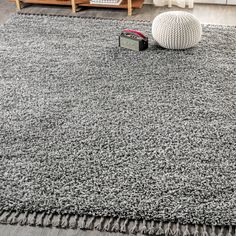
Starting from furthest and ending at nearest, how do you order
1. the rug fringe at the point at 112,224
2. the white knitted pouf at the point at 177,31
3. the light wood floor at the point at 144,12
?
the light wood floor at the point at 144,12
the white knitted pouf at the point at 177,31
the rug fringe at the point at 112,224

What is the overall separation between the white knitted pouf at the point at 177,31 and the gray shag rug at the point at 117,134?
68 millimetres

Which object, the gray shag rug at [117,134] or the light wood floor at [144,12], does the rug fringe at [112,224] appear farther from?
the light wood floor at [144,12]

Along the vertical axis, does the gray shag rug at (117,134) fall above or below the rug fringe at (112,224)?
above

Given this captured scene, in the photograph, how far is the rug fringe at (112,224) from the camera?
1.61 meters

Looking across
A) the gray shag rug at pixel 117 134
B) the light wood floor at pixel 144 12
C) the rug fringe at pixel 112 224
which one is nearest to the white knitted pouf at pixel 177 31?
the gray shag rug at pixel 117 134

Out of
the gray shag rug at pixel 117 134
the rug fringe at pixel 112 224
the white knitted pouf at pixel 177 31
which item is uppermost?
the white knitted pouf at pixel 177 31

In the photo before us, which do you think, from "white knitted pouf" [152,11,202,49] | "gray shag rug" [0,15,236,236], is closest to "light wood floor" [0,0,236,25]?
"gray shag rug" [0,15,236,236]

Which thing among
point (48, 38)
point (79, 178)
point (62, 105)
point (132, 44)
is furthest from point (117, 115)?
point (48, 38)

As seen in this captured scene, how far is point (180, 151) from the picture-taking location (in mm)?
2004

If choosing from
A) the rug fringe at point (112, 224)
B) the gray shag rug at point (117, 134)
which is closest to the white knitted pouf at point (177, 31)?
the gray shag rug at point (117, 134)

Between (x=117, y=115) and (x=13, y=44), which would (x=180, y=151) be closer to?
(x=117, y=115)

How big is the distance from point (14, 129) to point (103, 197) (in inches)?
27.3

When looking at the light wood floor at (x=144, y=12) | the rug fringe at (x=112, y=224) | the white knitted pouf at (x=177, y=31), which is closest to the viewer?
the rug fringe at (x=112, y=224)

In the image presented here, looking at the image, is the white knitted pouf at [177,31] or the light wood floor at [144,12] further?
the light wood floor at [144,12]
